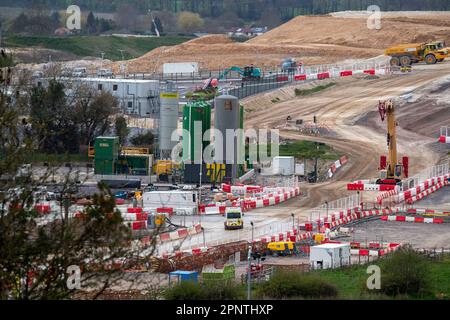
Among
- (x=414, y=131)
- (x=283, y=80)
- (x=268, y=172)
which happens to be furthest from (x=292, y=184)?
(x=283, y=80)

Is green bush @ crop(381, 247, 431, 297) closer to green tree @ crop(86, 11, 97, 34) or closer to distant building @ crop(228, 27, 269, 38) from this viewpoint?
green tree @ crop(86, 11, 97, 34)

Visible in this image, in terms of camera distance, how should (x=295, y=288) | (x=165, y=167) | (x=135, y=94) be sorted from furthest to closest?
(x=135, y=94), (x=165, y=167), (x=295, y=288)

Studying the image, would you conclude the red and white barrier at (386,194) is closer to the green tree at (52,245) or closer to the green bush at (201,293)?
the green bush at (201,293)

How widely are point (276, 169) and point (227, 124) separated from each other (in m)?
3.39

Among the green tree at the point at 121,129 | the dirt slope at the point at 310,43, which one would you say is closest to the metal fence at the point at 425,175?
the green tree at the point at 121,129

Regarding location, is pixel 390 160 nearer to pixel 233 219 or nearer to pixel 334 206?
pixel 334 206

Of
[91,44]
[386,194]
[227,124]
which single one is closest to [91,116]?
[227,124]

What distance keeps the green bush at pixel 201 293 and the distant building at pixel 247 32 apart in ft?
300

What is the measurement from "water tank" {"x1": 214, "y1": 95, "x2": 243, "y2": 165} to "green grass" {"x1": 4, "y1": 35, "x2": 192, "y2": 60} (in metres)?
48.8

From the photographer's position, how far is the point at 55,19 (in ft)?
368

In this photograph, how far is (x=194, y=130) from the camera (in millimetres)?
48375

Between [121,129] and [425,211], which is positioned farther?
[121,129]

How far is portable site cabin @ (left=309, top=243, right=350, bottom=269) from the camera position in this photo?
33.5 metres

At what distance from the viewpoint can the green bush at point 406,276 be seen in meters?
27.8
